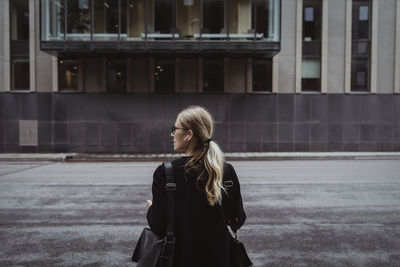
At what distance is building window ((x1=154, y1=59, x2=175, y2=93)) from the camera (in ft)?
71.5

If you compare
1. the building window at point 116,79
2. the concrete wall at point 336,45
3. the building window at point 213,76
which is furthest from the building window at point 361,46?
the building window at point 116,79

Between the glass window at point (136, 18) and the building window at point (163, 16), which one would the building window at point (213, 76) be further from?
the glass window at point (136, 18)

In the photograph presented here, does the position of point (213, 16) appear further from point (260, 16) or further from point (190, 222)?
point (190, 222)

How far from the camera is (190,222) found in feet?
7.64

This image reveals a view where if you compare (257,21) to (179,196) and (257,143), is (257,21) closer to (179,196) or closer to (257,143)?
(257,143)

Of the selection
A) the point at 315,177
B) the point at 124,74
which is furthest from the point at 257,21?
the point at 315,177

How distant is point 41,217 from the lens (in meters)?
7.19

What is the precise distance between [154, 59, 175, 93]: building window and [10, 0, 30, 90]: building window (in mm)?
7693

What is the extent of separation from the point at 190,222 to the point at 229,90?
19.7 meters

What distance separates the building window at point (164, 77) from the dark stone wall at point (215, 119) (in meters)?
0.49

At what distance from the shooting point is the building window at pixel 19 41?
2175 cm

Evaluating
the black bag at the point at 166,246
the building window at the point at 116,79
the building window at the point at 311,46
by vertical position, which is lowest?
the black bag at the point at 166,246

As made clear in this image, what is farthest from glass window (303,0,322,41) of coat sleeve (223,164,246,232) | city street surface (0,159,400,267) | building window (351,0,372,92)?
coat sleeve (223,164,246,232)

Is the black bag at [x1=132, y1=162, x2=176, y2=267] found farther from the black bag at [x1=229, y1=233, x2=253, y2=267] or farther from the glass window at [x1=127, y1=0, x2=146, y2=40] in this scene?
the glass window at [x1=127, y1=0, x2=146, y2=40]
